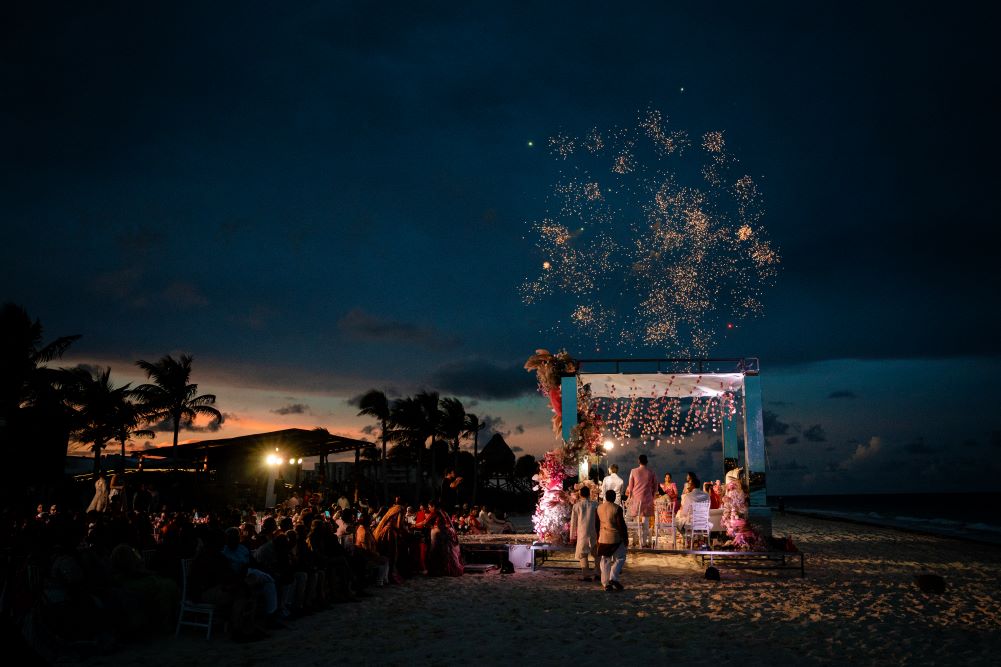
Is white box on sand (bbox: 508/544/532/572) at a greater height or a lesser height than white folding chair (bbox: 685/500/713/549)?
lesser

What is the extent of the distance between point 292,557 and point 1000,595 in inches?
396

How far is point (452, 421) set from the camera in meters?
43.1

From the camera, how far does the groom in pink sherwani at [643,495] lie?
13.3m

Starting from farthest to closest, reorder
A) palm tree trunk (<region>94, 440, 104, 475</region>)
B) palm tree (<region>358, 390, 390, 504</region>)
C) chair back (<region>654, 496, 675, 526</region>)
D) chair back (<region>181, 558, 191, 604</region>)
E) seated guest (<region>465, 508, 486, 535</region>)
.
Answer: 1. palm tree (<region>358, 390, 390, 504</region>)
2. palm tree trunk (<region>94, 440, 104, 475</region>)
3. seated guest (<region>465, 508, 486, 535</region>)
4. chair back (<region>654, 496, 675, 526</region>)
5. chair back (<region>181, 558, 191, 604</region>)

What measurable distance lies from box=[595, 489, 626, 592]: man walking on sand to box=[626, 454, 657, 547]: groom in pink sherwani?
302 centimetres

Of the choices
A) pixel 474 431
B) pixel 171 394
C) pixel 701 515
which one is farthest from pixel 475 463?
pixel 701 515

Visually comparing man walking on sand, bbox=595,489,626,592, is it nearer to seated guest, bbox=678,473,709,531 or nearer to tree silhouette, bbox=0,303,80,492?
seated guest, bbox=678,473,709,531

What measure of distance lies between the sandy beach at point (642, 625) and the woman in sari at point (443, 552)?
1.30 ft

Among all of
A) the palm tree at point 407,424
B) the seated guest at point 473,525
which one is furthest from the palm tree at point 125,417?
the seated guest at point 473,525

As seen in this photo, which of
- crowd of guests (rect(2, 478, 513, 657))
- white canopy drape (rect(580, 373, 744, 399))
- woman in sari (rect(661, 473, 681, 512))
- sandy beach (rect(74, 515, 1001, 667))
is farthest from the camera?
woman in sari (rect(661, 473, 681, 512))

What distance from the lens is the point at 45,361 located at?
2538 centimetres

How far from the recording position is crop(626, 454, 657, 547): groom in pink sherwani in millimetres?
13312

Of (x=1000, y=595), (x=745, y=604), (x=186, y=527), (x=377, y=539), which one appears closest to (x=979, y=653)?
(x=745, y=604)

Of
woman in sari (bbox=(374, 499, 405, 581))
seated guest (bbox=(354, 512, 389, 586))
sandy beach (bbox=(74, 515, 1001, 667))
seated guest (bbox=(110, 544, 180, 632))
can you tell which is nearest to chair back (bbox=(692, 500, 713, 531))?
sandy beach (bbox=(74, 515, 1001, 667))
